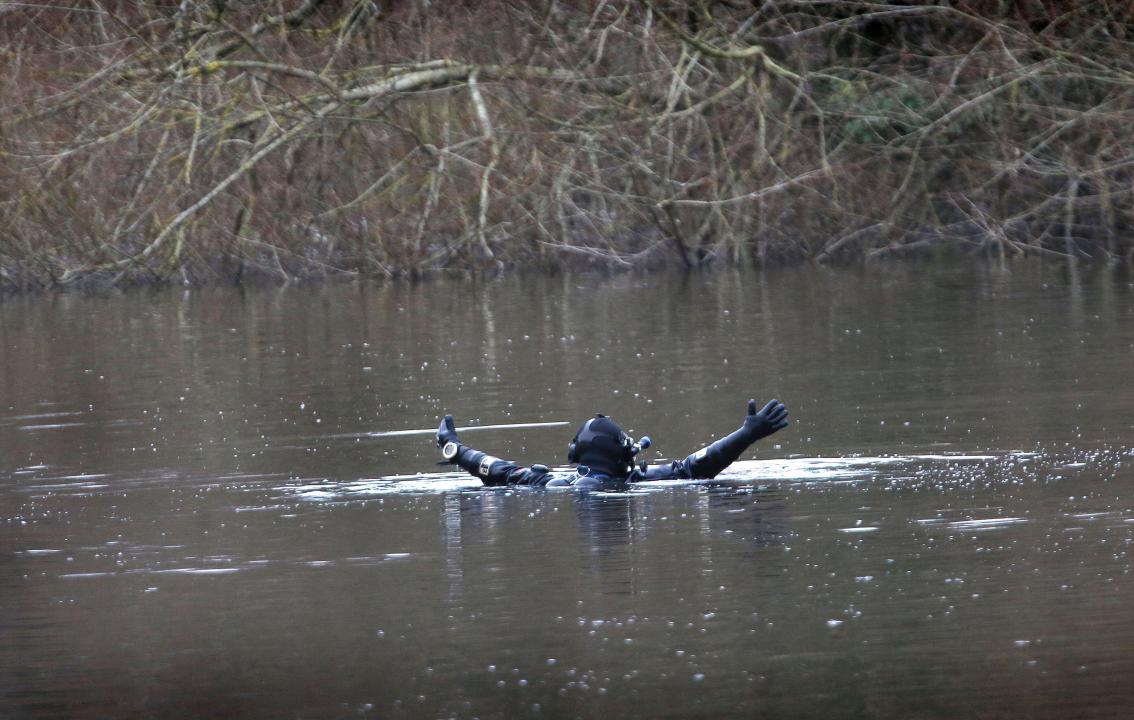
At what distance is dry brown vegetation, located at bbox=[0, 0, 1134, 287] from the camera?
29922 mm

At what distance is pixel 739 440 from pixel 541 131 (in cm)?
1879

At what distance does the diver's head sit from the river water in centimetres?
21

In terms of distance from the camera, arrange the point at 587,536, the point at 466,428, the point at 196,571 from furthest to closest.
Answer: the point at 466,428 < the point at 587,536 < the point at 196,571

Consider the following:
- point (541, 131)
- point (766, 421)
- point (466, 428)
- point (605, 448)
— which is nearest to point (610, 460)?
point (605, 448)

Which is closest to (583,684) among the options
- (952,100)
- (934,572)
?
(934,572)

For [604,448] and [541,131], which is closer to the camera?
[604,448]

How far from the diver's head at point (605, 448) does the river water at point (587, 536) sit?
215 mm

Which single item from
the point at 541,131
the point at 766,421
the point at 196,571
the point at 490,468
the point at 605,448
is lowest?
the point at 196,571

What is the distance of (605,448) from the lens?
1254 cm

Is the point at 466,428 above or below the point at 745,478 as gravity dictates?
above

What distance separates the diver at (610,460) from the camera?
12312 mm

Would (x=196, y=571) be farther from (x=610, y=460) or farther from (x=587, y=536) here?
(x=610, y=460)

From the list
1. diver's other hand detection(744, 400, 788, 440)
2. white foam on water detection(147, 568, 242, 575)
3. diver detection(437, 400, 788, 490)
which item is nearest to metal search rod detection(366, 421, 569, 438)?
diver detection(437, 400, 788, 490)

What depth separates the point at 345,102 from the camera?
99.0 ft
